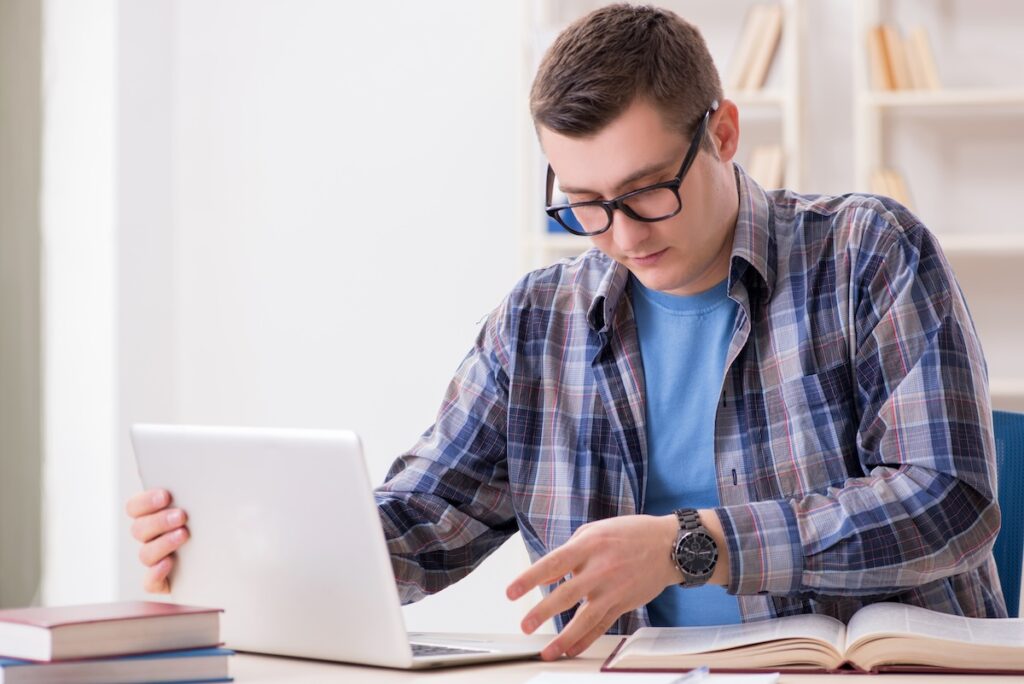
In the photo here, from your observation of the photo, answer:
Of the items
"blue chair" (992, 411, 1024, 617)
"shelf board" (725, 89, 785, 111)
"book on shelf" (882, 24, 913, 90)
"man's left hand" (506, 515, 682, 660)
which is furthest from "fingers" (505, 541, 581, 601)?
"book on shelf" (882, 24, 913, 90)

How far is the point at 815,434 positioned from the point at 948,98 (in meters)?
1.62

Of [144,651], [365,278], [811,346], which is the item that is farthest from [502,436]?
[365,278]

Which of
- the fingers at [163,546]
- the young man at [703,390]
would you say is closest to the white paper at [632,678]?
the young man at [703,390]

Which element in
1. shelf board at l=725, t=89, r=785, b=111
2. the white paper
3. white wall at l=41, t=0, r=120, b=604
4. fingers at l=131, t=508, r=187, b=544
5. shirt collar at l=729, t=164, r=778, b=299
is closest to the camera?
the white paper

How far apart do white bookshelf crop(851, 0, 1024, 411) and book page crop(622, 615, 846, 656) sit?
186 cm

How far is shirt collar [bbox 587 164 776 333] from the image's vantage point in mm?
1573

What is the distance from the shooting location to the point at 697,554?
1.23 metres

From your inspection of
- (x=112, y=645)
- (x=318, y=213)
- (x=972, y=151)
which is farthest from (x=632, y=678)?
(x=318, y=213)

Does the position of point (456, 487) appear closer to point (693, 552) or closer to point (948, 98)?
point (693, 552)

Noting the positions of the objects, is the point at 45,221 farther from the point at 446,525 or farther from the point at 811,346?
the point at 811,346

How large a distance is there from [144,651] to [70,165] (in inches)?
98.1

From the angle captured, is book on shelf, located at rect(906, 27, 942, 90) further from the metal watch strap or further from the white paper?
the white paper

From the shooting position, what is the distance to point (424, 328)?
3379mm

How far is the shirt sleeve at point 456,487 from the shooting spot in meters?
1.57
